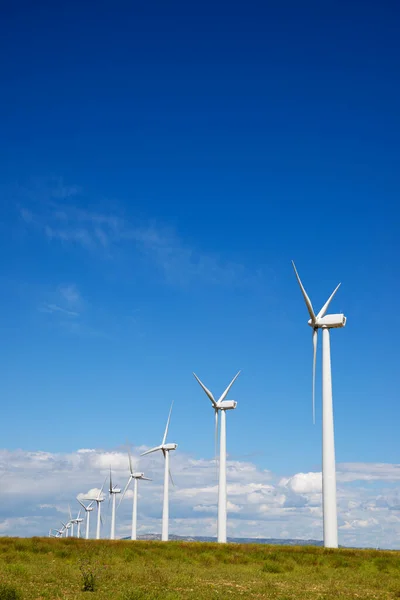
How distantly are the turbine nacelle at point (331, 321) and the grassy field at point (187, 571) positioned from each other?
22185mm

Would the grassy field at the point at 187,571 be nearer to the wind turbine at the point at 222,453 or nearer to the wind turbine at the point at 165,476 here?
the wind turbine at the point at 222,453

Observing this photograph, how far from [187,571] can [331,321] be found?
110 ft

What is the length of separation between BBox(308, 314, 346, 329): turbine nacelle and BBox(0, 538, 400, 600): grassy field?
22185mm

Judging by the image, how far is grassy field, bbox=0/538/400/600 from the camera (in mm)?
30484

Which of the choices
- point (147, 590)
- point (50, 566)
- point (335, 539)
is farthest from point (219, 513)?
point (147, 590)

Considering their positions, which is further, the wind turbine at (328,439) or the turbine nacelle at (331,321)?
the turbine nacelle at (331,321)

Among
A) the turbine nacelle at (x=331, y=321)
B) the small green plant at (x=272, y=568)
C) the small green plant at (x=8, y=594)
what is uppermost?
the turbine nacelle at (x=331, y=321)

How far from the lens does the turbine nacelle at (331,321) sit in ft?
221

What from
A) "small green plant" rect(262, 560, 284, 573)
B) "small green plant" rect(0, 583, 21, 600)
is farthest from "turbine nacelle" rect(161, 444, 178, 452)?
"small green plant" rect(0, 583, 21, 600)

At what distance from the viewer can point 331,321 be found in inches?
2665

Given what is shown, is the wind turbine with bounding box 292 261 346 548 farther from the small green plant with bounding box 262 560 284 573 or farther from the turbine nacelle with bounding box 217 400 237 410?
the turbine nacelle with bounding box 217 400 237 410

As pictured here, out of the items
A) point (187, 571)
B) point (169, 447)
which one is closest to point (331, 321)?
point (187, 571)

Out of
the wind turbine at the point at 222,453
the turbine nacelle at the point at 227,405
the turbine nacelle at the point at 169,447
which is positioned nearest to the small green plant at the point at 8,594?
the wind turbine at the point at 222,453

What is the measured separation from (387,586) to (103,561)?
2074cm
